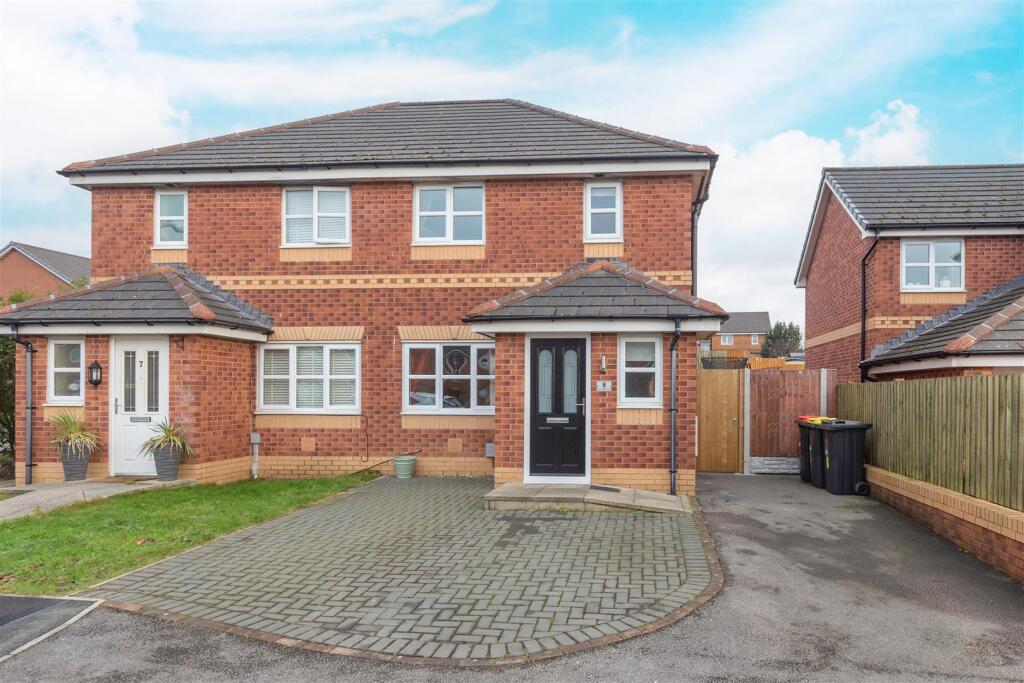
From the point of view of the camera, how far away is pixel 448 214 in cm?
1264

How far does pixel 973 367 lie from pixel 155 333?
13339 millimetres

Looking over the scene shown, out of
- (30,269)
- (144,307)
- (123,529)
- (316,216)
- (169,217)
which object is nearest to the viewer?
(123,529)

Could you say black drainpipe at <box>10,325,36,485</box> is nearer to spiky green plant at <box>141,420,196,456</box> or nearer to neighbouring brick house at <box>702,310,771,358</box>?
spiky green plant at <box>141,420,196,456</box>

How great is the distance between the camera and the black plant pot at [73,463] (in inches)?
433

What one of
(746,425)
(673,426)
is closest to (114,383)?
(673,426)

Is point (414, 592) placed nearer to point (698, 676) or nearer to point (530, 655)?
point (530, 655)

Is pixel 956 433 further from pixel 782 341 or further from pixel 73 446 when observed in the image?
pixel 782 341

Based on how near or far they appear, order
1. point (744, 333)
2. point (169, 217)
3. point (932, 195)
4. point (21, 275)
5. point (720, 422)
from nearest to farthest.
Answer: point (169, 217), point (720, 422), point (932, 195), point (21, 275), point (744, 333)

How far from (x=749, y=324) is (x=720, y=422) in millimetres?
68587

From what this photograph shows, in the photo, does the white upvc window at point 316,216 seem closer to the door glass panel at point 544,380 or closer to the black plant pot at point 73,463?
the door glass panel at point 544,380

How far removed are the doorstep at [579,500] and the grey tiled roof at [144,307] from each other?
18.8 feet

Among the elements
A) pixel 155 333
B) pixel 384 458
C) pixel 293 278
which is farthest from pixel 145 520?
pixel 293 278

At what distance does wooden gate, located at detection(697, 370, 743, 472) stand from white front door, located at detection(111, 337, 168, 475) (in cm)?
1003

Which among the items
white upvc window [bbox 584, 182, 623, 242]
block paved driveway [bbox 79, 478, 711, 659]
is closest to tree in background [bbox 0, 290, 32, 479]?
block paved driveway [bbox 79, 478, 711, 659]
